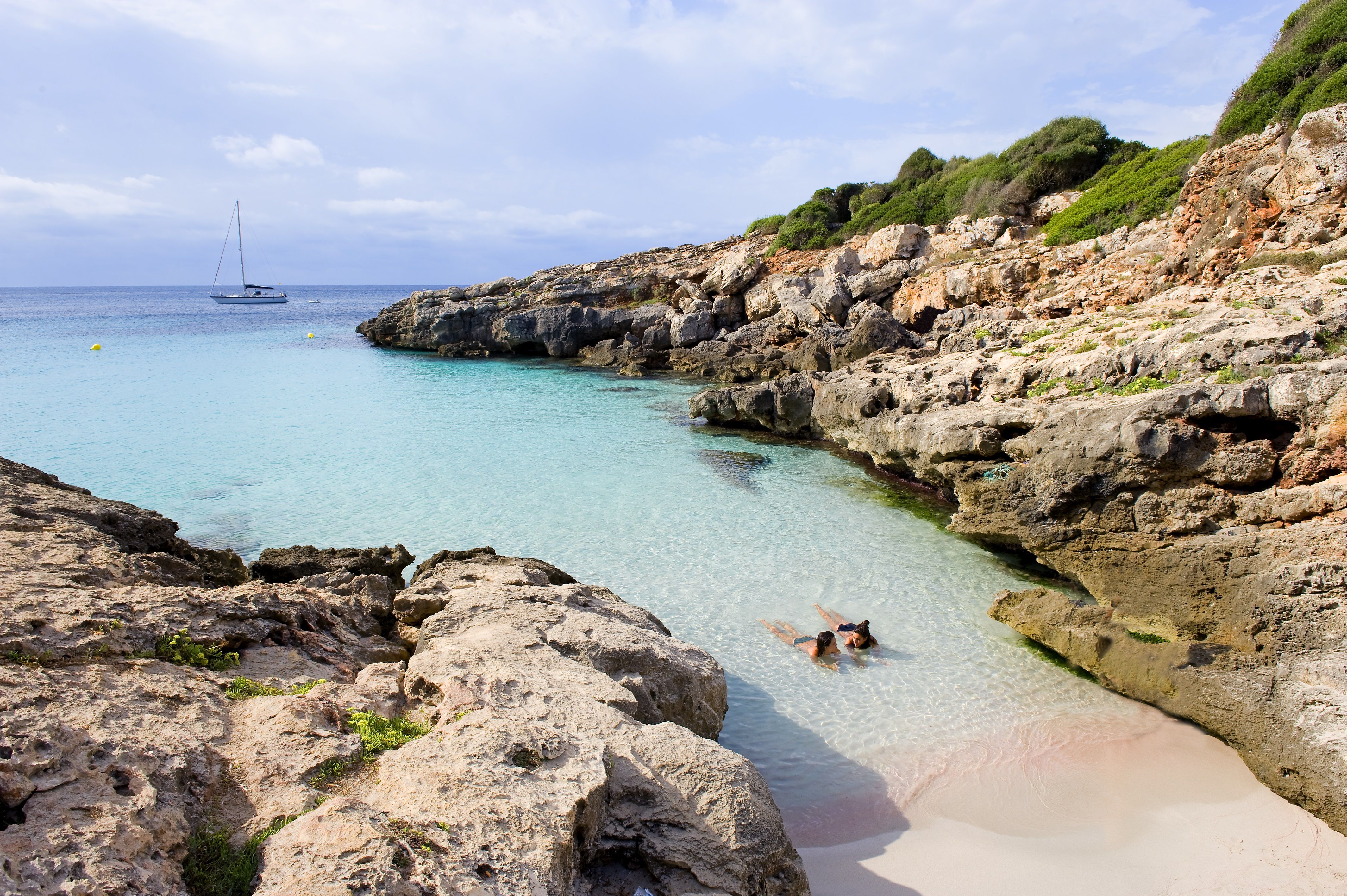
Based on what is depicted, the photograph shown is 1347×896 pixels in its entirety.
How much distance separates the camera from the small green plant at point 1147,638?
786cm

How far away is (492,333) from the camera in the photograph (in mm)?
42469

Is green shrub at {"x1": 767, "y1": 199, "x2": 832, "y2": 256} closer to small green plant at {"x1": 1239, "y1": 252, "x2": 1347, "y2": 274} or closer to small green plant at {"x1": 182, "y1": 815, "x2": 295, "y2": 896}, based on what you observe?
small green plant at {"x1": 1239, "y1": 252, "x2": 1347, "y2": 274}

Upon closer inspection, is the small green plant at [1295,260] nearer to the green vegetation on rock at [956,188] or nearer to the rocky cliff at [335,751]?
the rocky cliff at [335,751]

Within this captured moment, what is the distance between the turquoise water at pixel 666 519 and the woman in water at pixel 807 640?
0.58 ft

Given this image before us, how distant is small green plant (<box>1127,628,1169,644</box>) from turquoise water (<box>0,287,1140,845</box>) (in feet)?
2.46

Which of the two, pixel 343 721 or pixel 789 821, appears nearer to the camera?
pixel 343 721

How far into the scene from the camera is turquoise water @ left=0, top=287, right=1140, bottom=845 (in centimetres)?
723

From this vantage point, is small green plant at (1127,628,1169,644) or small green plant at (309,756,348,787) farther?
small green plant at (1127,628,1169,644)

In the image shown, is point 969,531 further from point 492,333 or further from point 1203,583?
point 492,333

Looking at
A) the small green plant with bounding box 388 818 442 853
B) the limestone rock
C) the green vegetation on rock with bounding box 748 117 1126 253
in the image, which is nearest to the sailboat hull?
the green vegetation on rock with bounding box 748 117 1126 253

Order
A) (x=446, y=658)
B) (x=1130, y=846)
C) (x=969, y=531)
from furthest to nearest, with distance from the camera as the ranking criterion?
(x=969, y=531)
(x=1130, y=846)
(x=446, y=658)

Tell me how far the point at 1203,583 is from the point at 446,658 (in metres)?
8.08

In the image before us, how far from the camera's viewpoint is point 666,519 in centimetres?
1331

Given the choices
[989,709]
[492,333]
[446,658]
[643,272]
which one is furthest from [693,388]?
[446,658]
